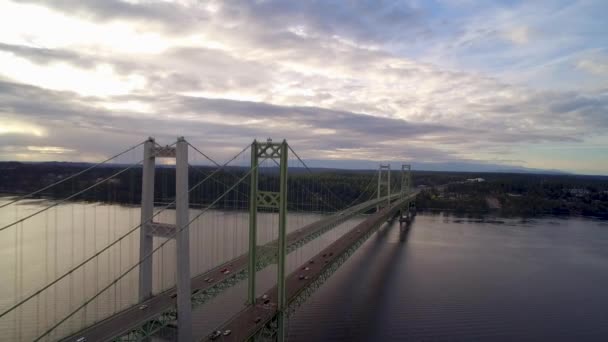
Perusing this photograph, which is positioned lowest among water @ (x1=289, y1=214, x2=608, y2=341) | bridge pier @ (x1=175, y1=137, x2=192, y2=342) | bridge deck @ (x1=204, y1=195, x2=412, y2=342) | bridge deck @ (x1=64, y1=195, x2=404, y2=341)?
water @ (x1=289, y1=214, x2=608, y2=341)

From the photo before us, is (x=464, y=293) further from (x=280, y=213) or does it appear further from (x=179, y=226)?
(x=179, y=226)

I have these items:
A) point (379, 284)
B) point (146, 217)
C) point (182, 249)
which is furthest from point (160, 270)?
point (379, 284)

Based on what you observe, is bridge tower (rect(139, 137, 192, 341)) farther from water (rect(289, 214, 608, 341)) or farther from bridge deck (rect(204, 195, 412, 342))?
water (rect(289, 214, 608, 341))

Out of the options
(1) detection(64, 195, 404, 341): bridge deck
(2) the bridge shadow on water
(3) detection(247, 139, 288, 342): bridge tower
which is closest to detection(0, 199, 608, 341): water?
(2) the bridge shadow on water

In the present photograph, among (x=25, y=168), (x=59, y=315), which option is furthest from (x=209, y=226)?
(x=25, y=168)

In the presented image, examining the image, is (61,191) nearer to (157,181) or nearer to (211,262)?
(157,181)

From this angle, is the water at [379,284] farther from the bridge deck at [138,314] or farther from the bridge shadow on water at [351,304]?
the bridge deck at [138,314]
